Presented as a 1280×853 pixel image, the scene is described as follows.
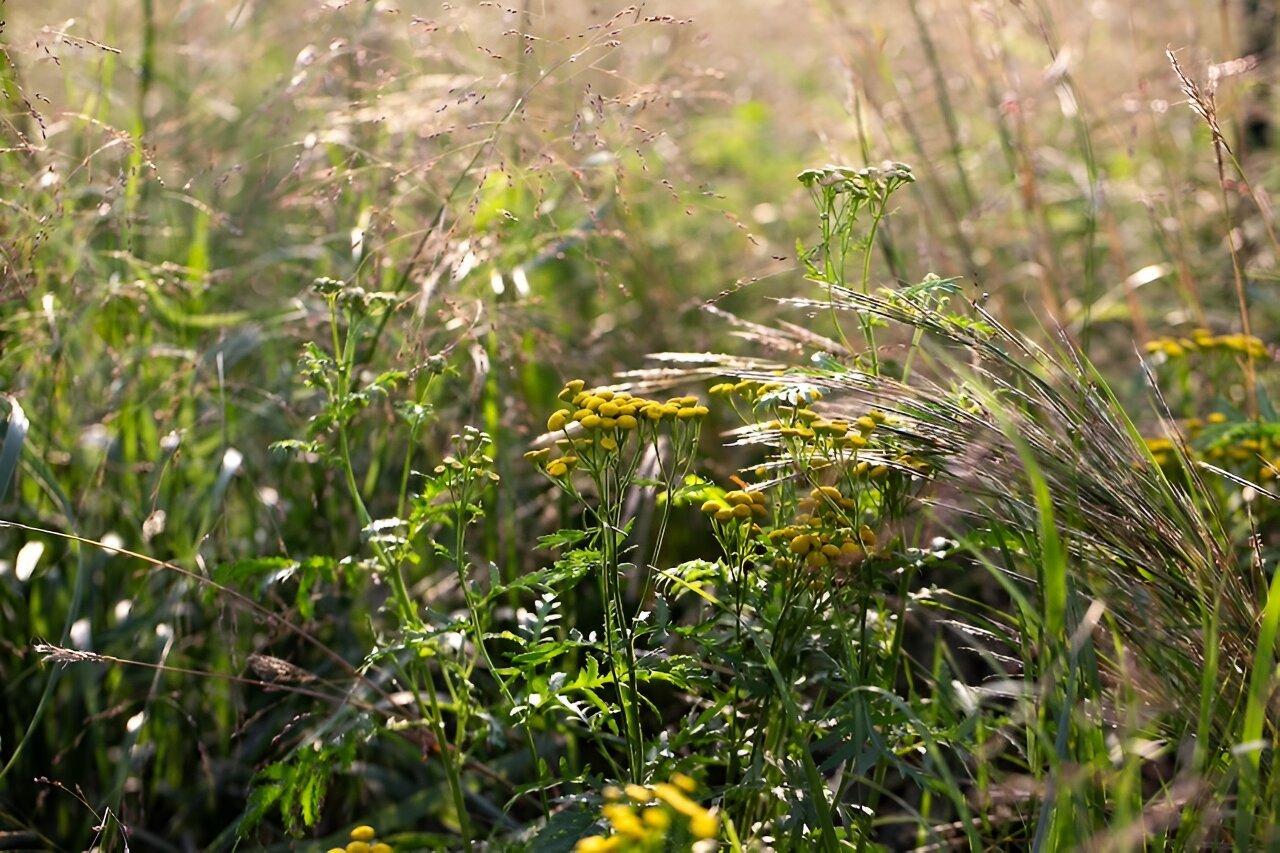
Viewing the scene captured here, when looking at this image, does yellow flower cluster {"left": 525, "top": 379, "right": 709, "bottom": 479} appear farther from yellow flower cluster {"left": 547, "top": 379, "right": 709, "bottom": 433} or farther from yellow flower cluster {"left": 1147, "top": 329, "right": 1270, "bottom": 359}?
yellow flower cluster {"left": 1147, "top": 329, "right": 1270, "bottom": 359}

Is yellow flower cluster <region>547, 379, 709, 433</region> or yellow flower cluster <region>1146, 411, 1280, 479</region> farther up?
yellow flower cluster <region>547, 379, 709, 433</region>

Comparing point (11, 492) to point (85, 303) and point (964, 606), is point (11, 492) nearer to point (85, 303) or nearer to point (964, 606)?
point (85, 303)

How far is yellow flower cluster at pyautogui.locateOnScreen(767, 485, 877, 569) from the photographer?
1.42 m

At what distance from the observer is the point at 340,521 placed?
94.0 inches

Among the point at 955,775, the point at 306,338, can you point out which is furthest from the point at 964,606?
the point at 306,338

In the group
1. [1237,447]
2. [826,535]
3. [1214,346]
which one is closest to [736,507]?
[826,535]

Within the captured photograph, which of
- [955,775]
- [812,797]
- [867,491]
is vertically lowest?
[955,775]

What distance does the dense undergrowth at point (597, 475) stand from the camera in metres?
1.50

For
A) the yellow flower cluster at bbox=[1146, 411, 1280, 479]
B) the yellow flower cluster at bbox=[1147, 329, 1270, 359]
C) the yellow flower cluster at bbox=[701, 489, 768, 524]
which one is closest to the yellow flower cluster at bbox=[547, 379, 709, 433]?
the yellow flower cluster at bbox=[701, 489, 768, 524]

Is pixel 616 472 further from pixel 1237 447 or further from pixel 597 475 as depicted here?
pixel 1237 447

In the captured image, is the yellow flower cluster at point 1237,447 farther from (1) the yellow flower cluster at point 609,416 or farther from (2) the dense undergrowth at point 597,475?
(1) the yellow flower cluster at point 609,416

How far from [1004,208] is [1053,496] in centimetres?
253

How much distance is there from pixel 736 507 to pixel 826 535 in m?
0.12

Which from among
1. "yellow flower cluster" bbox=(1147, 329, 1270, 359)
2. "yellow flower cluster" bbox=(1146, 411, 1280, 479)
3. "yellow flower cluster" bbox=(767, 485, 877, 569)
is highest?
"yellow flower cluster" bbox=(767, 485, 877, 569)
